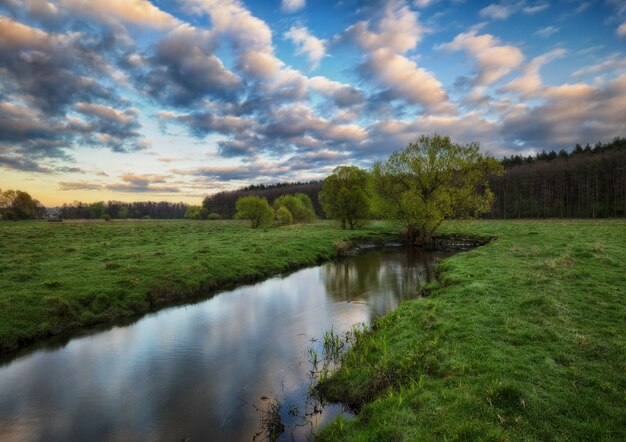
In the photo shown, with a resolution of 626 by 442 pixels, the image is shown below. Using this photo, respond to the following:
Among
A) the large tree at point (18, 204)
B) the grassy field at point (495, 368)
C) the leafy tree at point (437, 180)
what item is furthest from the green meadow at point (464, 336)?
the large tree at point (18, 204)

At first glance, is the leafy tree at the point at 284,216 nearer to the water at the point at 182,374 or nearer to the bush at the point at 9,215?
the water at the point at 182,374

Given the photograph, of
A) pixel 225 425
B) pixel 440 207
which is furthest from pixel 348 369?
pixel 440 207

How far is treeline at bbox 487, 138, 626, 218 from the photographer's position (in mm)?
78062

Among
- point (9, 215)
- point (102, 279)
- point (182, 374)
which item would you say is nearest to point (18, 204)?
point (9, 215)

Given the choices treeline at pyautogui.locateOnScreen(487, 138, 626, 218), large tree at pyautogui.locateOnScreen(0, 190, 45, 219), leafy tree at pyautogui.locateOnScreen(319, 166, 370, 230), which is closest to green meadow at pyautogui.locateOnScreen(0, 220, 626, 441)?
leafy tree at pyautogui.locateOnScreen(319, 166, 370, 230)

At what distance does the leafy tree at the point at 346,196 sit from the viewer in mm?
52438

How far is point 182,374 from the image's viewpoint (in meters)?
10.5

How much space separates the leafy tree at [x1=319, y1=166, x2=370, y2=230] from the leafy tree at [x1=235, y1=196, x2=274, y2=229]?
57.6 ft

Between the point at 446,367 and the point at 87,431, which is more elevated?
the point at 446,367

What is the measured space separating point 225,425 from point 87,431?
326 cm

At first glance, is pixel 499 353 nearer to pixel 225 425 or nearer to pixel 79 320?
pixel 225 425

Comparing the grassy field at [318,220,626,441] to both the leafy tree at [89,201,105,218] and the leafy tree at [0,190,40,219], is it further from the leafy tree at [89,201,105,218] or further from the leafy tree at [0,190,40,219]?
the leafy tree at [89,201,105,218]

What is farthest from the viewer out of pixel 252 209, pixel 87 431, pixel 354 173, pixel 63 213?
pixel 63 213

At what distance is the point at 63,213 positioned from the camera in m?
151
